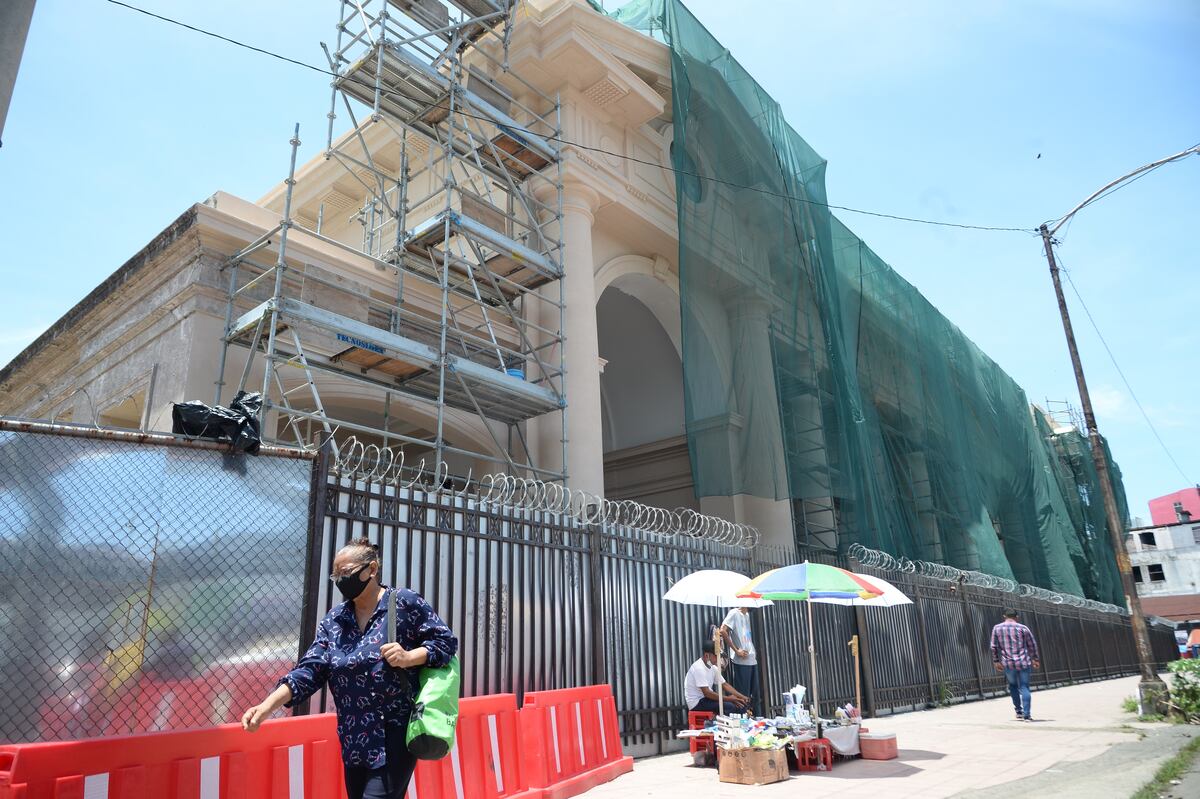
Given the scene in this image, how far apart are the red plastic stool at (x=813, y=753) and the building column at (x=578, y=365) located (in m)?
5.50

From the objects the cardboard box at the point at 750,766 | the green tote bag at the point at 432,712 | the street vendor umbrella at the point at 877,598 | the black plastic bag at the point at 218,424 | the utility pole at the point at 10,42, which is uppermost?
the utility pole at the point at 10,42

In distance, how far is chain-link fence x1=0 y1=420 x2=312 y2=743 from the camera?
4.47m

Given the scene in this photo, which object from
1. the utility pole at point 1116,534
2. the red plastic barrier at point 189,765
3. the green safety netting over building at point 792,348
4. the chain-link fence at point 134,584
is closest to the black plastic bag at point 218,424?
the chain-link fence at point 134,584

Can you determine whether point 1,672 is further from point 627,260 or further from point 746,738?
point 627,260

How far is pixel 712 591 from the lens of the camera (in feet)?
28.2

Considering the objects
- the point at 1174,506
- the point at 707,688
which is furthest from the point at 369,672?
the point at 1174,506

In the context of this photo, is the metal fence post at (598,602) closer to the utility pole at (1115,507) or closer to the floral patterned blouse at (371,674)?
the floral patterned blouse at (371,674)

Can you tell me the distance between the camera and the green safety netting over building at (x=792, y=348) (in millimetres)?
14844

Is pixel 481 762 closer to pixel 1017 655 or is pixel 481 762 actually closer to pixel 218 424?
pixel 218 424

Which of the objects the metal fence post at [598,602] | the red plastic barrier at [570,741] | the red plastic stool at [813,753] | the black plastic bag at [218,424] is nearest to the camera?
the black plastic bag at [218,424]

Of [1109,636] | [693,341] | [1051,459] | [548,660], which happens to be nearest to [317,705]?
[548,660]

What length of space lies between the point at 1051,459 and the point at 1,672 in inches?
1330

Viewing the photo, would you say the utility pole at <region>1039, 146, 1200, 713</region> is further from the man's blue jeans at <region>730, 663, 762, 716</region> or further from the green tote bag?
the green tote bag

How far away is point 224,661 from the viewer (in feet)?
16.4
